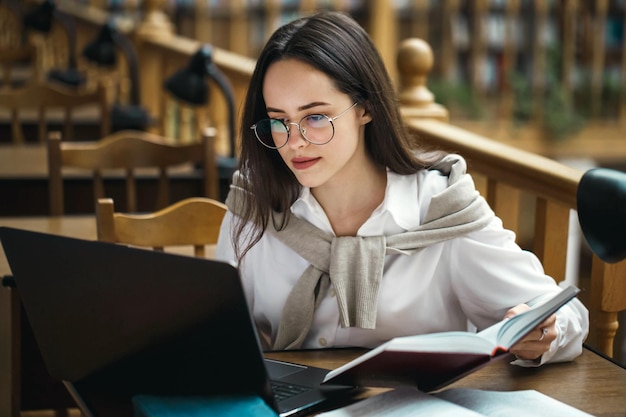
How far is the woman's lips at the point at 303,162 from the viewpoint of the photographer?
159 centimetres

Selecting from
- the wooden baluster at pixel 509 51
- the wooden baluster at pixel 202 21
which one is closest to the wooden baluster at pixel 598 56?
the wooden baluster at pixel 509 51

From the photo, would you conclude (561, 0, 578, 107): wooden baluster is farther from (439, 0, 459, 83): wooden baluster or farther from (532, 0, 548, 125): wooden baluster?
(439, 0, 459, 83): wooden baluster

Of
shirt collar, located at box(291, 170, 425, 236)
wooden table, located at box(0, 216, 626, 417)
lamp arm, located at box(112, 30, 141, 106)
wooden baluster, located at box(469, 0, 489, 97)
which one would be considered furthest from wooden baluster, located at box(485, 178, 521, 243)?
wooden baluster, located at box(469, 0, 489, 97)

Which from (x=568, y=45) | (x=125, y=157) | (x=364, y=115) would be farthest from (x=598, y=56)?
(x=364, y=115)

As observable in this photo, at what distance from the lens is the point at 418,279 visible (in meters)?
1.67

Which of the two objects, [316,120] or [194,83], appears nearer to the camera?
[316,120]

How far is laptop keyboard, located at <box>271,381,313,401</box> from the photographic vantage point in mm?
1357

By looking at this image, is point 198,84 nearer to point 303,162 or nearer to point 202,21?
point 303,162

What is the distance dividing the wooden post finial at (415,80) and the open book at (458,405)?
1.54 meters

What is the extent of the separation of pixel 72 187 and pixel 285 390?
2337mm

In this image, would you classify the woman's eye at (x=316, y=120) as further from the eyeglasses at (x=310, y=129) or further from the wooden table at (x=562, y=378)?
the wooden table at (x=562, y=378)

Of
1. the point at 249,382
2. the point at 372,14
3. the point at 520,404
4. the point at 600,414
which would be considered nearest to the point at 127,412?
the point at 249,382

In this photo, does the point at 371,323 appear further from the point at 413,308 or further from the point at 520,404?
the point at 520,404

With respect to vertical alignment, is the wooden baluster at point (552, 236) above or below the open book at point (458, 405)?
above
